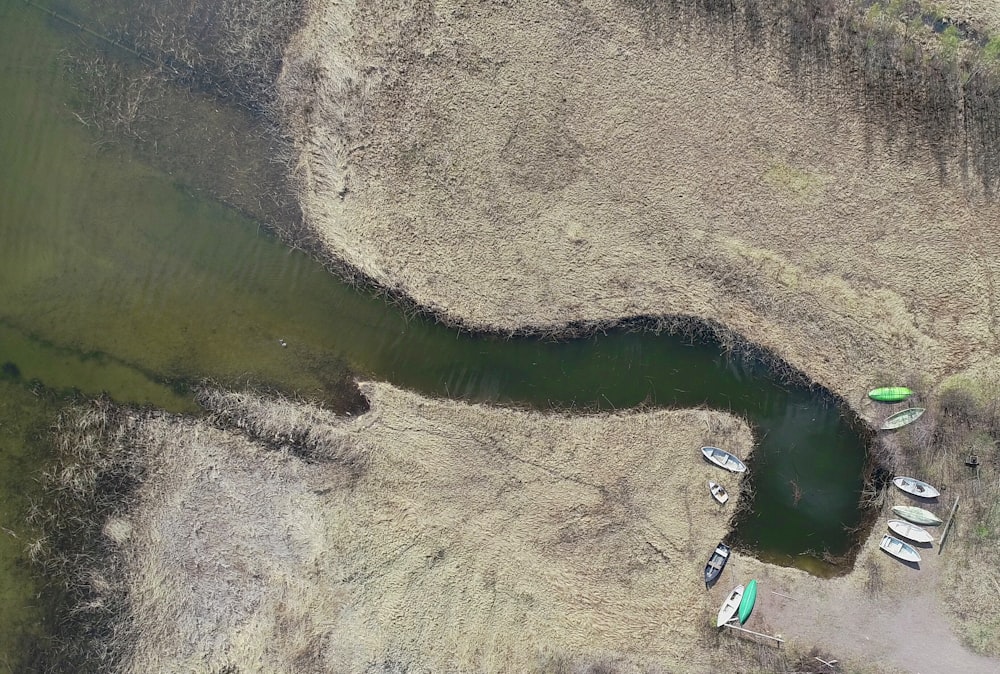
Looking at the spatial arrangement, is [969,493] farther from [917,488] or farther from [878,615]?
[878,615]

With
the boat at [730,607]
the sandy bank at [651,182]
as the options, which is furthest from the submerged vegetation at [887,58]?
the boat at [730,607]

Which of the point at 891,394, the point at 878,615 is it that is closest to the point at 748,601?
the point at 878,615

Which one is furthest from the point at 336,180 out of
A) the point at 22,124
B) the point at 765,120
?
the point at 765,120

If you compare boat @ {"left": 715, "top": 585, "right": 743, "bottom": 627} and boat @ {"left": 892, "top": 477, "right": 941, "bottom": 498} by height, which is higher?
boat @ {"left": 892, "top": 477, "right": 941, "bottom": 498}

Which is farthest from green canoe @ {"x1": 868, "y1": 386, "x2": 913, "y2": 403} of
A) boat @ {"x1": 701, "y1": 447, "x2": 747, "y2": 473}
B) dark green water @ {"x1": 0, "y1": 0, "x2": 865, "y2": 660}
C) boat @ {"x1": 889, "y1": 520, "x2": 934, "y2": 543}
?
boat @ {"x1": 701, "y1": 447, "x2": 747, "y2": 473}

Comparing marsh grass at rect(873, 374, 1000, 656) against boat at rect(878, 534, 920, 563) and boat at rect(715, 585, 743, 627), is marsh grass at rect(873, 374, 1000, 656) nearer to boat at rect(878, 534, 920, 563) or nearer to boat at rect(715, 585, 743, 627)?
boat at rect(878, 534, 920, 563)
